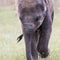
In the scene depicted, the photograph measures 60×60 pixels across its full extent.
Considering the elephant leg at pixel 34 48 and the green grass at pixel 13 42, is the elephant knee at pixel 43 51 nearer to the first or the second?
the elephant leg at pixel 34 48

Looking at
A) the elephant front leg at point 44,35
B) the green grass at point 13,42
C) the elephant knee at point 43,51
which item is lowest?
the green grass at point 13,42

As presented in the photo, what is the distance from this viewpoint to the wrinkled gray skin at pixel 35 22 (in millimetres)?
5016

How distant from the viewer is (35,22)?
16.7ft

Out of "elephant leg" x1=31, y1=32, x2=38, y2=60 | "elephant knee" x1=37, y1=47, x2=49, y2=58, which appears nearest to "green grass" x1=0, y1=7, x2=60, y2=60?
"elephant leg" x1=31, y1=32, x2=38, y2=60

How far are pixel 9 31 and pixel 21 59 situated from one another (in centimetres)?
395

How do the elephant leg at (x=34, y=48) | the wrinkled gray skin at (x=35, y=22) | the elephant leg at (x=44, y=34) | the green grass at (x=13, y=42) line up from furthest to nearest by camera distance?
the green grass at (x=13, y=42) → the elephant leg at (x=34, y=48) → the elephant leg at (x=44, y=34) → the wrinkled gray skin at (x=35, y=22)

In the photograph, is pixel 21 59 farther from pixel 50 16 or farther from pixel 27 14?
pixel 27 14

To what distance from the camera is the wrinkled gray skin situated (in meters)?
5.02

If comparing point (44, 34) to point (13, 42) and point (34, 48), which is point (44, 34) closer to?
point (34, 48)

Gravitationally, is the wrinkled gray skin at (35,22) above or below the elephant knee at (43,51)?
above

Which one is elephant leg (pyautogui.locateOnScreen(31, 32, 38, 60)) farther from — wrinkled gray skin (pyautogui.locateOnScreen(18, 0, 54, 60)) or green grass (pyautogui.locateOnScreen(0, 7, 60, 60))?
green grass (pyautogui.locateOnScreen(0, 7, 60, 60))

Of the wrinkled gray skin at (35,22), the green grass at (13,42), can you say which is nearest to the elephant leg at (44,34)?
the wrinkled gray skin at (35,22)

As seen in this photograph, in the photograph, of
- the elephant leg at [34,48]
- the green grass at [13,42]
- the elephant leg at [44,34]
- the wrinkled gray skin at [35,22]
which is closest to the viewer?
Answer: the wrinkled gray skin at [35,22]

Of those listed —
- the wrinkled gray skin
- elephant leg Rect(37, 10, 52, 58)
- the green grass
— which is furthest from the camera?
the green grass
